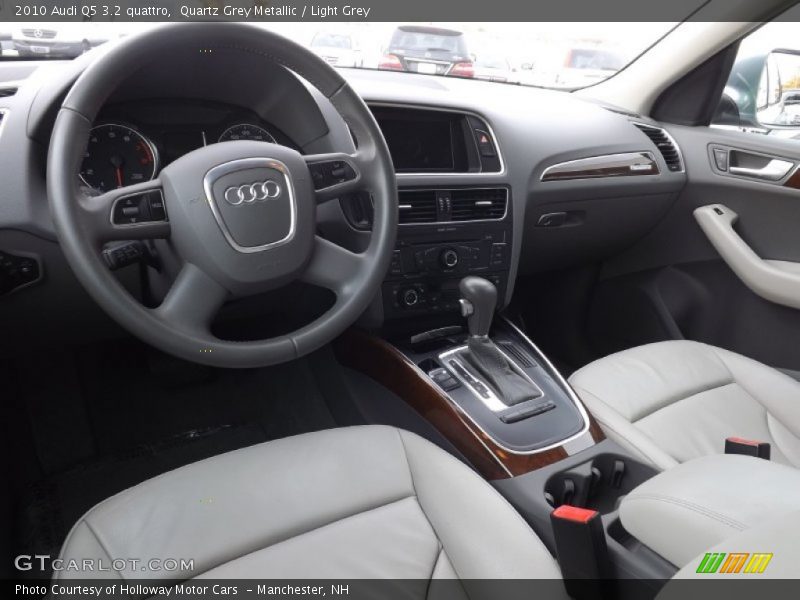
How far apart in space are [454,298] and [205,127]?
Result: 67 centimetres

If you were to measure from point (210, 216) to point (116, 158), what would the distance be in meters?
0.33

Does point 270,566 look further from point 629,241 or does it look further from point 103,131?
point 629,241

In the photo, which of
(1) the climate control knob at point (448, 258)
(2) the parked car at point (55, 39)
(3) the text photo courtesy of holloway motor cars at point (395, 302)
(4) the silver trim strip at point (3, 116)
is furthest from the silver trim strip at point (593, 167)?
(4) the silver trim strip at point (3, 116)

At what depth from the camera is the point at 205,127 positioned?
135cm

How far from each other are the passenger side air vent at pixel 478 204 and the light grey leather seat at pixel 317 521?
0.69 meters

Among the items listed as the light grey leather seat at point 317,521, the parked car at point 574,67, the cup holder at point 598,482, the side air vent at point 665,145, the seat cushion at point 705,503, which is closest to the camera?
the seat cushion at point 705,503

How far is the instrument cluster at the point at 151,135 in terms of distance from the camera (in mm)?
1205

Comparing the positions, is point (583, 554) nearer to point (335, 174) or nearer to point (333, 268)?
point (333, 268)

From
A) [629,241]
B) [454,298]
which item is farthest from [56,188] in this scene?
[629,241]

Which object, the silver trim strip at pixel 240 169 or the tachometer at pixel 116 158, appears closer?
the silver trim strip at pixel 240 169

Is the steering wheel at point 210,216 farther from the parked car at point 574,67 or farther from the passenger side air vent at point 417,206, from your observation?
the parked car at point 574,67

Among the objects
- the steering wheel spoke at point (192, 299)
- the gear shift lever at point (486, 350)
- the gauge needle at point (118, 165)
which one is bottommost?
the gear shift lever at point (486, 350)

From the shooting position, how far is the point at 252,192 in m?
1.04

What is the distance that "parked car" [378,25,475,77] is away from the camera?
1.88 metres
